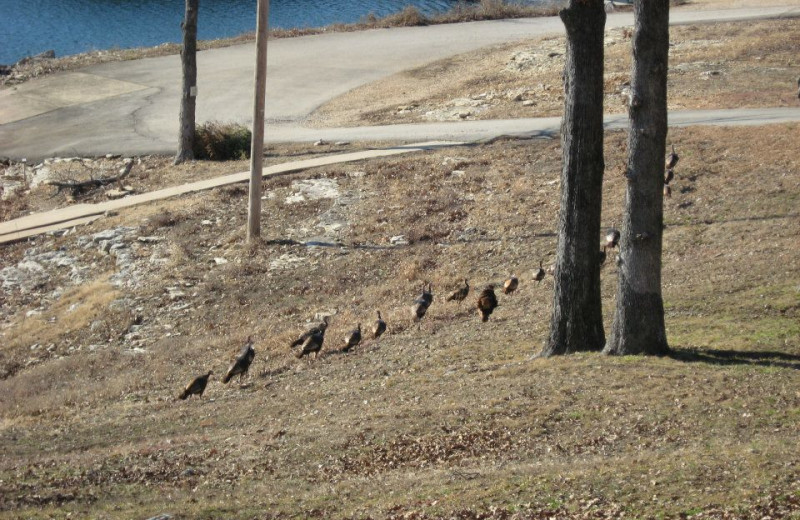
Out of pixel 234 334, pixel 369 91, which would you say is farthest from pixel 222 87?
pixel 234 334

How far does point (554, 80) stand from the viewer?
29344 mm

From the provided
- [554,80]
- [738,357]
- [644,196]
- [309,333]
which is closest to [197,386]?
[309,333]

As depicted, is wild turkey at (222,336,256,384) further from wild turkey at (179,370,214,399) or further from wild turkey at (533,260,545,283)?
wild turkey at (533,260,545,283)

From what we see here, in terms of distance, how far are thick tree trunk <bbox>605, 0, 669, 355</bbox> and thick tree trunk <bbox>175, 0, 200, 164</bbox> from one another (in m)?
16.0

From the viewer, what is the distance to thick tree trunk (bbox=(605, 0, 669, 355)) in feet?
34.5

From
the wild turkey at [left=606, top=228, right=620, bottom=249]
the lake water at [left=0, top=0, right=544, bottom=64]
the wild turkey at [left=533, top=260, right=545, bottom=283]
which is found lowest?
the wild turkey at [left=533, top=260, right=545, bottom=283]

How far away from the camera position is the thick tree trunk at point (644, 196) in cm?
1052

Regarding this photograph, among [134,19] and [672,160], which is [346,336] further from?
[134,19]

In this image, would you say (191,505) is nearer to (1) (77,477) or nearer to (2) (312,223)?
(1) (77,477)

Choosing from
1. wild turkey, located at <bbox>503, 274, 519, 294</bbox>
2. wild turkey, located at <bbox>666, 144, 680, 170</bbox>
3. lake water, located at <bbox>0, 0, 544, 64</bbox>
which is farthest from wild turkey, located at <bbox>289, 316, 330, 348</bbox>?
lake water, located at <bbox>0, 0, 544, 64</bbox>

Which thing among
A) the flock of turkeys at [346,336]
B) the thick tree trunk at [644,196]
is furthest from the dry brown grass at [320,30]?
the thick tree trunk at [644,196]

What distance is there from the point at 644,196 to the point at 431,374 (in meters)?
3.32

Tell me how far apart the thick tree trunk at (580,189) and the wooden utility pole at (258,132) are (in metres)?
8.79

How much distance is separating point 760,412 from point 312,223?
13.1 m
